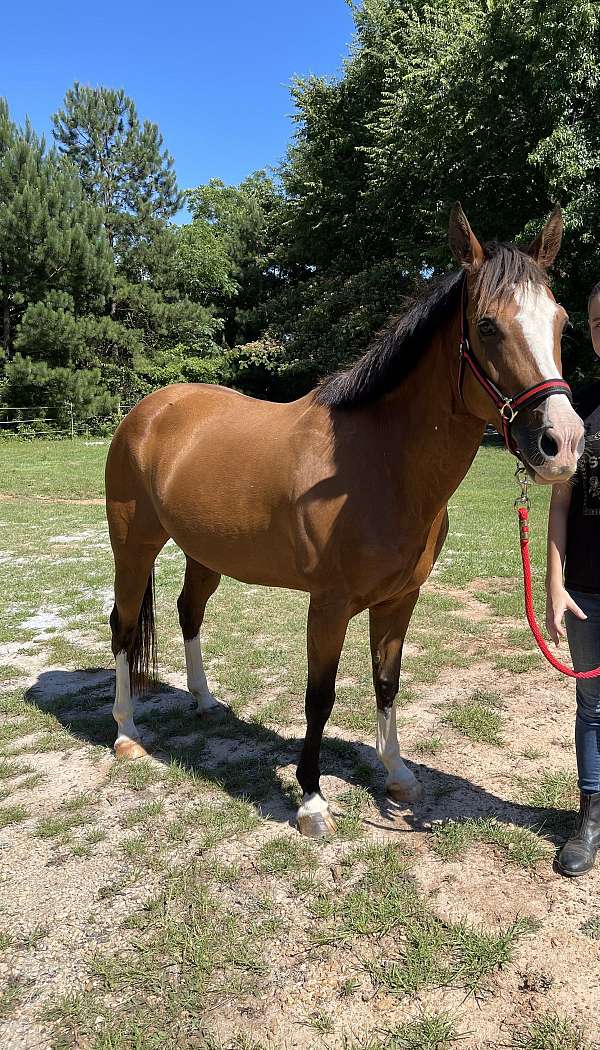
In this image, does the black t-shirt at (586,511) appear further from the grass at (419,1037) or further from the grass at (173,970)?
the grass at (173,970)

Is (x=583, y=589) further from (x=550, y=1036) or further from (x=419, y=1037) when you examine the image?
(x=419, y=1037)

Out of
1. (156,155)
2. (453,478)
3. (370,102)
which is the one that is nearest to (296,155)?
(370,102)

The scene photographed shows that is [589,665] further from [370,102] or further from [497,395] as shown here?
[370,102]

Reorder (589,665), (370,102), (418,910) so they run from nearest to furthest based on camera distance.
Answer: (418,910) < (589,665) < (370,102)

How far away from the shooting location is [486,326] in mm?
1906

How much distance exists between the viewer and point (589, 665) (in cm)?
227

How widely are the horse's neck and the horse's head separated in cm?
21

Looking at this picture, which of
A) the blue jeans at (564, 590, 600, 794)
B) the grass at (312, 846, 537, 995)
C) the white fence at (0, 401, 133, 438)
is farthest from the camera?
the white fence at (0, 401, 133, 438)

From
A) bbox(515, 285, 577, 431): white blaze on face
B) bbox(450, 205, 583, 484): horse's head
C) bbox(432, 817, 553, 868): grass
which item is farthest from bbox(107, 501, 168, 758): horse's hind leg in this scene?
bbox(515, 285, 577, 431): white blaze on face

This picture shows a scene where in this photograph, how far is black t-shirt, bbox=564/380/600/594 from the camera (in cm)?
214

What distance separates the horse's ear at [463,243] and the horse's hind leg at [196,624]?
95.6 inches

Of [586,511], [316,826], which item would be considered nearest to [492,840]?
[316,826]

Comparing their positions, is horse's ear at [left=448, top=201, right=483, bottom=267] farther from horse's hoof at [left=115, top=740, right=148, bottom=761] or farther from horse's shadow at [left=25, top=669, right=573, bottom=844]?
horse's hoof at [left=115, top=740, right=148, bottom=761]

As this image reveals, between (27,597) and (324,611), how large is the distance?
4.57m
